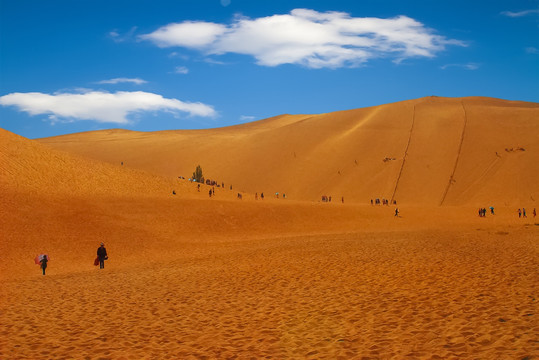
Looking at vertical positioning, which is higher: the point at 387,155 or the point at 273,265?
the point at 387,155

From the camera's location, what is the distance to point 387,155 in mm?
69500

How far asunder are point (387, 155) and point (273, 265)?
56541 millimetres

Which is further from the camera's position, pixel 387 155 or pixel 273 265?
pixel 387 155

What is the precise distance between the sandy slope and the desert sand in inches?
17.7

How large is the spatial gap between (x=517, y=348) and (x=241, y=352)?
4.03 meters

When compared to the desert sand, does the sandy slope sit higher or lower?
higher

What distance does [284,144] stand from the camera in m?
86.1

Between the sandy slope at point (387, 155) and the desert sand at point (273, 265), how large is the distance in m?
0.45

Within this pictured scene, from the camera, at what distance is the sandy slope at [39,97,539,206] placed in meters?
56.8

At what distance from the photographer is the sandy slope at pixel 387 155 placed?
186ft

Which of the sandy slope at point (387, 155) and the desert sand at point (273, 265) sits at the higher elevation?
the sandy slope at point (387, 155)

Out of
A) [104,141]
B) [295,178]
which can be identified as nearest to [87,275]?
[295,178]

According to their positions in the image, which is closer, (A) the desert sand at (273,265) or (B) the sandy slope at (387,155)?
(A) the desert sand at (273,265)

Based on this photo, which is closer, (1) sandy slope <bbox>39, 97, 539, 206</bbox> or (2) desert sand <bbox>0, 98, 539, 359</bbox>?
(2) desert sand <bbox>0, 98, 539, 359</bbox>
